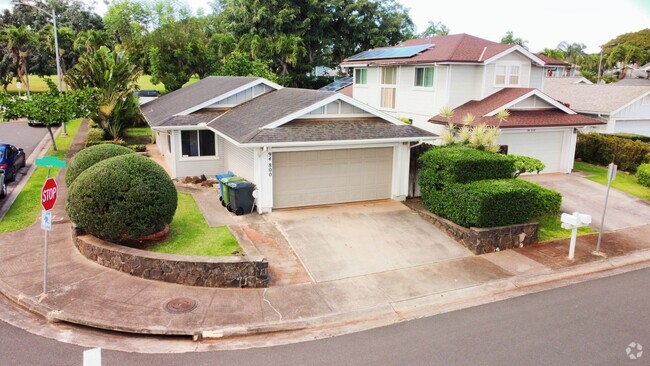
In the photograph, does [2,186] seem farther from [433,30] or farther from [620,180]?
[433,30]

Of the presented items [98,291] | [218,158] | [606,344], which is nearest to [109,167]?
[98,291]

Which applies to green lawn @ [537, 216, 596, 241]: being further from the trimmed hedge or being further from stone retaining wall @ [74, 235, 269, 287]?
stone retaining wall @ [74, 235, 269, 287]

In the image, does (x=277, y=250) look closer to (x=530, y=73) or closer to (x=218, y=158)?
(x=218, y=158)

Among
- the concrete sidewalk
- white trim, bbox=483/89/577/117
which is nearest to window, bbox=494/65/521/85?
white trim, bbox=483/89/577/117

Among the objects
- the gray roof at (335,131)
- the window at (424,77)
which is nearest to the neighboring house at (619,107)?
the window at (424,77)

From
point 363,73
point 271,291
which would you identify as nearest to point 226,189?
point 271,291

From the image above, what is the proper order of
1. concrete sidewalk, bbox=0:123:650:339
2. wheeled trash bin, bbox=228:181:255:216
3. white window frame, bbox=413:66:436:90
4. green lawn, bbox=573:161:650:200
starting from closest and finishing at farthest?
concrete sidewalk, bbox=0:123:650:339 < wheeled trash bin, bbox=228:181:255:216 < green lawn, bbox=573:161:650:200 < white window frame, bbox=413:66:436:90
